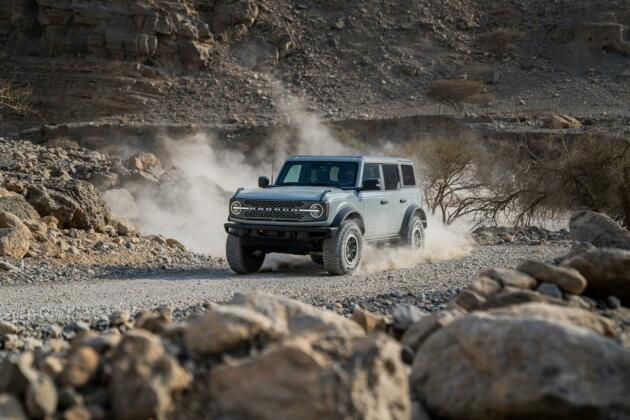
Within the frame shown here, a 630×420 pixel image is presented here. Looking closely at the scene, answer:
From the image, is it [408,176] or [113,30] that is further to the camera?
[113,30]

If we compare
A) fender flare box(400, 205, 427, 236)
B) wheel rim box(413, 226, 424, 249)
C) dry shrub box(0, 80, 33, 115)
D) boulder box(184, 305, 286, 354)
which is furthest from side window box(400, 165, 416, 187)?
dry shrub box(0, 80, 33, 115)

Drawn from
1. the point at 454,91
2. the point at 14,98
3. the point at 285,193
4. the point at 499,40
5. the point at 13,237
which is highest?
the point at 499,40

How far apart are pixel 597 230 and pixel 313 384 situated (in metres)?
10.7

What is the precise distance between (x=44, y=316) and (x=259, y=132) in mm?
40778

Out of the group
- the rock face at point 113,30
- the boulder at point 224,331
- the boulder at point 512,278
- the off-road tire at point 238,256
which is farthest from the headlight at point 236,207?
the rock face at point 113,30

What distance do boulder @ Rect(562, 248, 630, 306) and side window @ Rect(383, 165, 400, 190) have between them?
694 centimetres

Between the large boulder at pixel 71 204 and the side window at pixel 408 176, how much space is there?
22.4 feet

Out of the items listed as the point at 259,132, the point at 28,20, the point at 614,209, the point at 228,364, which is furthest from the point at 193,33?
the point at 228,364

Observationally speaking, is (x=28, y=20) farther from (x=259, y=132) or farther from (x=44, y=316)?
(x=44, y=316)

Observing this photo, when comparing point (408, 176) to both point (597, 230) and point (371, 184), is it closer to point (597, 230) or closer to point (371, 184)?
point (371, 184)

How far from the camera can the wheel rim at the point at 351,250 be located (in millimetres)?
12391

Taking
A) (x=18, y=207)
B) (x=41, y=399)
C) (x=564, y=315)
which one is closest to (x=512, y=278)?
(x=564, y=315)

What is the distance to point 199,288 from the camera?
35.2ft

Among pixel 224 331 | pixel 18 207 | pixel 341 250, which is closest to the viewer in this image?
pixel 224 331
